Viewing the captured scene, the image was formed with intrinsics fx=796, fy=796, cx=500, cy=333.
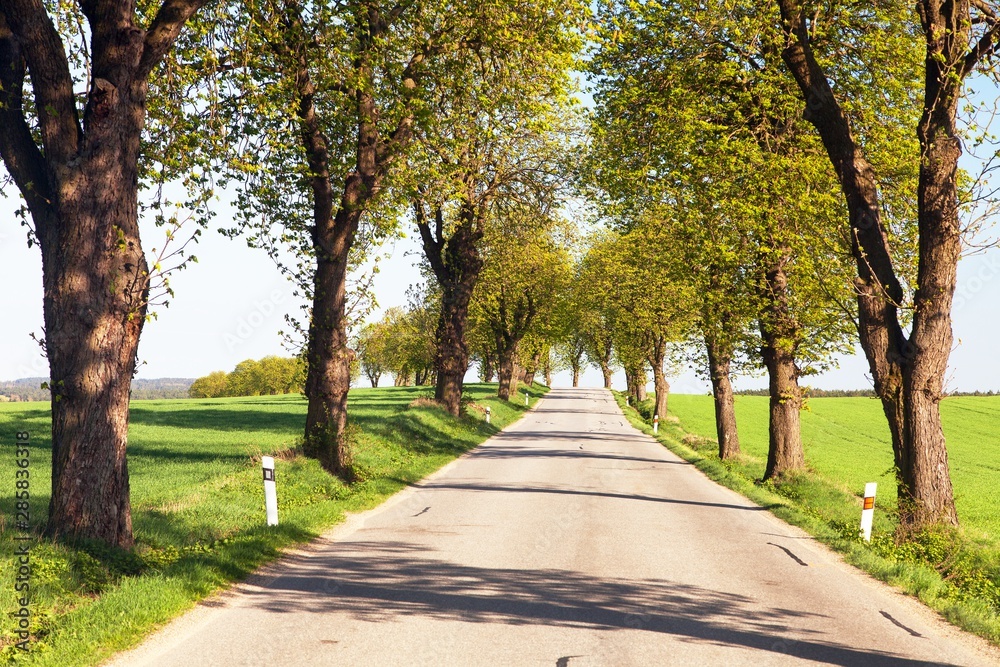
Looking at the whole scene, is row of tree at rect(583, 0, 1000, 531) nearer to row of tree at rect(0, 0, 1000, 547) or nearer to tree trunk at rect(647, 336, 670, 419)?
row of tree at rect(0, 0, 1000, 547)

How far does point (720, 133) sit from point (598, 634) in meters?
14.3

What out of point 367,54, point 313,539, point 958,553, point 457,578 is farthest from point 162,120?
point 958,553

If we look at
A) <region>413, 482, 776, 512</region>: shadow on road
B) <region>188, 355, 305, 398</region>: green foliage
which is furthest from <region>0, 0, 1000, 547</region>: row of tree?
<region>188, 355, 305, 398</region>: green foliage

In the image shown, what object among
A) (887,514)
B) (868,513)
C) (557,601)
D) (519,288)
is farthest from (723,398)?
(519,288)

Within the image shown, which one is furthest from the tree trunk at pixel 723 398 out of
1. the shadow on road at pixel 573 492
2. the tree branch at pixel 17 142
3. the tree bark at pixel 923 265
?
the tree branch at pixel 17 142

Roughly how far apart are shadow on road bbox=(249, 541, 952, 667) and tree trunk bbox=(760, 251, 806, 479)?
37.7ft

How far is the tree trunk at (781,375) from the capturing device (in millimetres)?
18703

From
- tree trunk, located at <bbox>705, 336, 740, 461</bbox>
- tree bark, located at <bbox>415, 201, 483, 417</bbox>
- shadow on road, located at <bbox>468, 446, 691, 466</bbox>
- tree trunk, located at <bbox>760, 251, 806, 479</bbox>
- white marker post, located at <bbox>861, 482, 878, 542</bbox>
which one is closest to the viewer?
white marker post, located at <bbox>861, 482, 878, 542</bbox>

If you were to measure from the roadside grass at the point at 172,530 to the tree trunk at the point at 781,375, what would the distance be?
8.44m

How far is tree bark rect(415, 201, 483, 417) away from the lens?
29.0 metres

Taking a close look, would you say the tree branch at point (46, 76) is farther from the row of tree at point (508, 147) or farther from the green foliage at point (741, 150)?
the green foliage at point (741, 150)

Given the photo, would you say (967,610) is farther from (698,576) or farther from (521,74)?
(521,74)

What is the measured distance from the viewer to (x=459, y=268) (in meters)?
29.5

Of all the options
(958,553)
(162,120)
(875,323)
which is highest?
(162,120)
